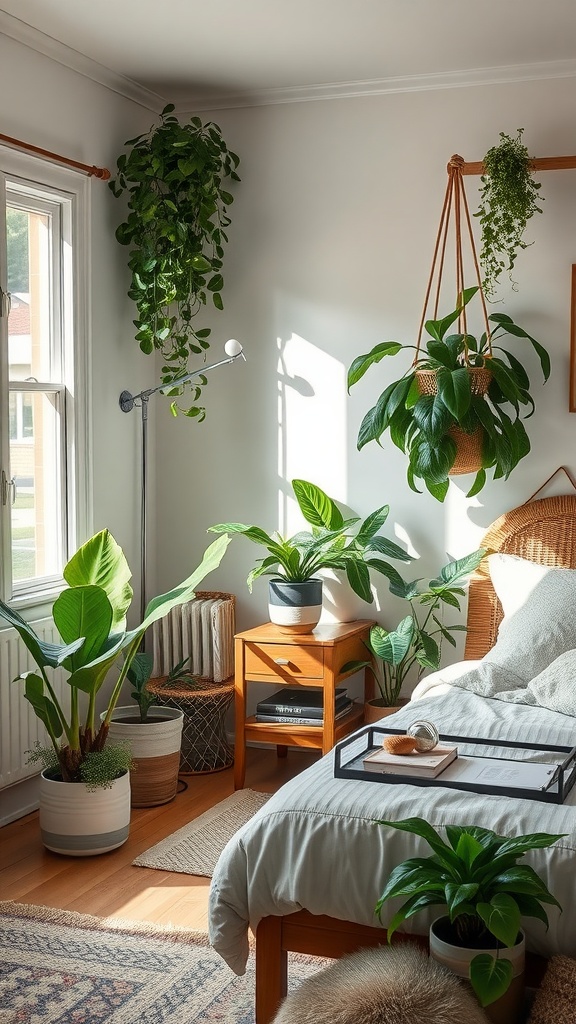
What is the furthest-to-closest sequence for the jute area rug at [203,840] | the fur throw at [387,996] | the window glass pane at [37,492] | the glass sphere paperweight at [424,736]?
the window glass pane at [37,492] < the jute area rug at [203,840] < the glass sphere paperweight at [424,736] < the fur throw at [387,996]

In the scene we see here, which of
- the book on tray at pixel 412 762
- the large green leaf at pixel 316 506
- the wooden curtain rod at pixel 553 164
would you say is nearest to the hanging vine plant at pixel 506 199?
the wooden curtain rod at pixel 553 164

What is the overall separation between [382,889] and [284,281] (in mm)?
2878

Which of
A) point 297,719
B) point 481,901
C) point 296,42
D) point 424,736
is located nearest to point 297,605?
point 297,719

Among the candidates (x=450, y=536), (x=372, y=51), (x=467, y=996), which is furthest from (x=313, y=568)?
(x=467, y=996)

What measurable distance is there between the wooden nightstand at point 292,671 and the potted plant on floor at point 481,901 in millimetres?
1878

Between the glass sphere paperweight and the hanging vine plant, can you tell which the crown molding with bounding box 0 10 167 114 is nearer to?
the hanging vine plant

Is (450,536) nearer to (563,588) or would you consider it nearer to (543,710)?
(563,588)

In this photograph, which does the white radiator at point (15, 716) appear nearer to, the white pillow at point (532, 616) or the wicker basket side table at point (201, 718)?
the wicker basket side table at point (201, 718)

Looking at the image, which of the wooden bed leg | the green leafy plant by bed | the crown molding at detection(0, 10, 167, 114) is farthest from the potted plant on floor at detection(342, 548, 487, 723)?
the crown molding at detection(0, 10, 167, 114)

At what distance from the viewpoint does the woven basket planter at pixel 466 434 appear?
147 inches

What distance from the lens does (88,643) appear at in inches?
135

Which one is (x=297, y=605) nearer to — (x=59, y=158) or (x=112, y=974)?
(x=112, y=974)

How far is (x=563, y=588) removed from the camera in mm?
3660

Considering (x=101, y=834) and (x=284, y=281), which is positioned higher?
(x=284, y=281)
